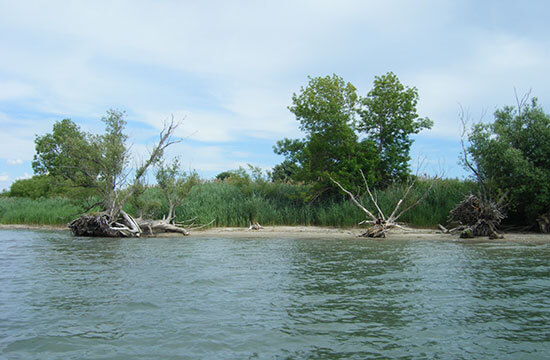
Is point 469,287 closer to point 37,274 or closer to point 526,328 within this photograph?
point 526,328

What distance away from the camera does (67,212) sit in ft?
90.4

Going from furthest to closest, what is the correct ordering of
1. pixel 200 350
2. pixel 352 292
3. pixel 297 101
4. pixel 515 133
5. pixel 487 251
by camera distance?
1. pixel 297 101
2. pixel 515 133
3. pixel 487 251
4. pixel 352 292
5. pixel 200 350

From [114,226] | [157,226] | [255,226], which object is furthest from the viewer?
[255,226]

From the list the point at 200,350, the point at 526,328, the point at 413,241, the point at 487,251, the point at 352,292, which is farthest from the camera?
the point at 413,241

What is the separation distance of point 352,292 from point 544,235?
1408 cm

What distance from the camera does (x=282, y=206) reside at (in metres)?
24.6

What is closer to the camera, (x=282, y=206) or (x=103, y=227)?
(x=103, y=227)

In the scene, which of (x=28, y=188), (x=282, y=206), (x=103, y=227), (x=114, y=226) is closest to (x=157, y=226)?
(x=114, y=226)

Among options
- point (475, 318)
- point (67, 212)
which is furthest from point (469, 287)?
point (67, 212)

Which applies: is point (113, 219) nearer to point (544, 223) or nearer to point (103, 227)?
point (103, 227)

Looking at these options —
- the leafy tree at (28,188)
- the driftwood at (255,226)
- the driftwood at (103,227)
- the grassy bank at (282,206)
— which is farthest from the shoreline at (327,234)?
the leafy tree at (28,188)

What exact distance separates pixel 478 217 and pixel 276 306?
14.1 metres

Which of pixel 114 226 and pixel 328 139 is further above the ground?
pixel 328 139

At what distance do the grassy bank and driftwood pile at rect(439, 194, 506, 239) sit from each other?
1973mm
